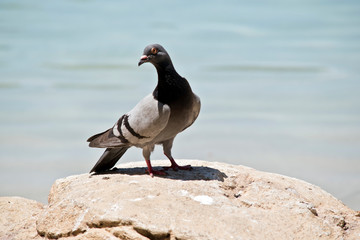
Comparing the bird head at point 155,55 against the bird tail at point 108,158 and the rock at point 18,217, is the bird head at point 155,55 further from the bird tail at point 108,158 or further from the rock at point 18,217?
the rock at point 18,217

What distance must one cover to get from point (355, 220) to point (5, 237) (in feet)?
16.0

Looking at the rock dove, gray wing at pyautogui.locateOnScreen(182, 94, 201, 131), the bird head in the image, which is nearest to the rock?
the rock dove

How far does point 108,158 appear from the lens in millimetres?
7438

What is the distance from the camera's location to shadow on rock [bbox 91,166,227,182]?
6.92 m

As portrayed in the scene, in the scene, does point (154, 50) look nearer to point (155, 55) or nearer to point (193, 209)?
point (155, 55)

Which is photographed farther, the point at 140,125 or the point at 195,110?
the point at 195,110

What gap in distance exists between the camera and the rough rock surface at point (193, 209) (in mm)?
5438

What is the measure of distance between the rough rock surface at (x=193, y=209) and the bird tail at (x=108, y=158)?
9.5 inches

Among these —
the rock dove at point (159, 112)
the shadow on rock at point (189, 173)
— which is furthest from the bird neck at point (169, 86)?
the shadow on rock at point (189, 173)

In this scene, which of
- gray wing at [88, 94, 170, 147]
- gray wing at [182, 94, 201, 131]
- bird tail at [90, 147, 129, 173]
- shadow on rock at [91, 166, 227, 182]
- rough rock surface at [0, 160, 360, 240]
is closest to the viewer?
rough rock surface at [0, 160, 360, 240]

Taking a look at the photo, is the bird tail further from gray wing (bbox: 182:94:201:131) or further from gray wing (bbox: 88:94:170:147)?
gray wing (bbox: 182:94:201:131)

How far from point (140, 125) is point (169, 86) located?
2.23ft

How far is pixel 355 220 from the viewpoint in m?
6.72

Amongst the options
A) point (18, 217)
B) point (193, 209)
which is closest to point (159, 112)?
point (193, 209)
